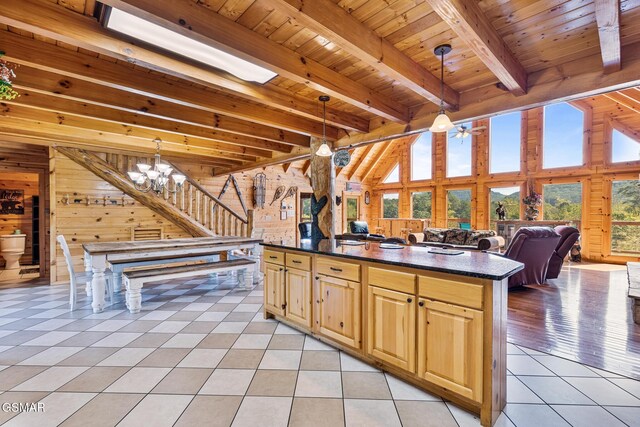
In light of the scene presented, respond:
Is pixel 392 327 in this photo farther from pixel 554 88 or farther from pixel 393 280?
pixel 554 88

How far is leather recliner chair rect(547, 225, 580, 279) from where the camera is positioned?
4770mm

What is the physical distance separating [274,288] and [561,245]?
4975mm

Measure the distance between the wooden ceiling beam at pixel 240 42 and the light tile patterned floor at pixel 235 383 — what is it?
8.09 ft

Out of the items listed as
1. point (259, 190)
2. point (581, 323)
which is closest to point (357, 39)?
point (581, 323)

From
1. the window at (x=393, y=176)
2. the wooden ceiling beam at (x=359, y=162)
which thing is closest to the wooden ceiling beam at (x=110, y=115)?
the wooden ceiling beam at (x=359, y=162)

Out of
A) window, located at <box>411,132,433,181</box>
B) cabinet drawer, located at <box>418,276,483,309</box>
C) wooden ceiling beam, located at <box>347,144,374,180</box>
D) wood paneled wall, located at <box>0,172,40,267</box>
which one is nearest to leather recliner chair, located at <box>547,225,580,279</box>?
cabinet drawer, located at <box>418,276,483,309</box>

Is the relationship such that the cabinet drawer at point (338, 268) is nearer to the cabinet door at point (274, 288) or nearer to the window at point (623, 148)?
the cabinet door at point (274, 288)

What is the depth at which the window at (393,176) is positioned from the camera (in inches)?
445

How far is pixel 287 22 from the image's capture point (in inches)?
85.5

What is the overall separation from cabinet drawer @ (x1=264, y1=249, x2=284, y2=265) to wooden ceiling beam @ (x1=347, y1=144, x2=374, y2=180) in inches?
307

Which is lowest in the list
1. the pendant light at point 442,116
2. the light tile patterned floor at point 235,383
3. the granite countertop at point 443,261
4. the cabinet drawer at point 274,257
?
the light tile patterned floor at point 235,383

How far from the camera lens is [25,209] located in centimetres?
691

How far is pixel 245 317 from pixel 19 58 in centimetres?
312

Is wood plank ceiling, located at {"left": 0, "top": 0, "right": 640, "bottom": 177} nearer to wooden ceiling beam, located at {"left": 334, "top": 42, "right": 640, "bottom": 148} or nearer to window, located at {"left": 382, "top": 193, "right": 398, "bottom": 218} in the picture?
wooden ceiling beam, located at {"left": 334, "top": 42, "right": 640, "bottom": 148}
